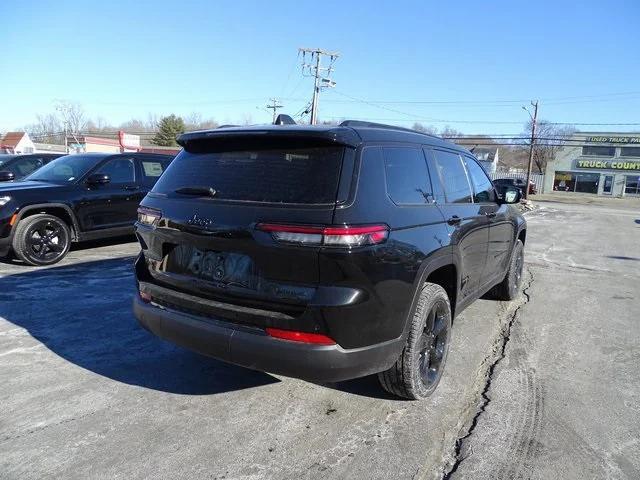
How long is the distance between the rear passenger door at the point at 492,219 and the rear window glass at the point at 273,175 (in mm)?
A: 2137

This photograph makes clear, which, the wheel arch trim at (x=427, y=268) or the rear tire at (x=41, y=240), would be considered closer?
the wheel arch trim at (x=427, y=268)

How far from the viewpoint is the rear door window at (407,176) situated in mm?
3057

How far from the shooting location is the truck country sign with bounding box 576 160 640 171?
57.2 metres

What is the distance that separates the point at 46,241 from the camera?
719 cm

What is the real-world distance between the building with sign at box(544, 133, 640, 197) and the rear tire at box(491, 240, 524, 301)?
57.0 meters

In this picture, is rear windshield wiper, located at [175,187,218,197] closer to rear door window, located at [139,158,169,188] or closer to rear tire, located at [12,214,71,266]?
rear tire, located at [12,214,71,266]

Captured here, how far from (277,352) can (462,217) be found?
6.54 feet

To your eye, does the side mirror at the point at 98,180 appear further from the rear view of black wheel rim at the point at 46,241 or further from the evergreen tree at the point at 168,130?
the evergreen tree at the point at 168,130

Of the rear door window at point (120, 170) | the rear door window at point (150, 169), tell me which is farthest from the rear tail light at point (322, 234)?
the rear door window at point (150, 169)

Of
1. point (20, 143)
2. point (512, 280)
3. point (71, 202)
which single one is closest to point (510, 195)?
point (512, 280)

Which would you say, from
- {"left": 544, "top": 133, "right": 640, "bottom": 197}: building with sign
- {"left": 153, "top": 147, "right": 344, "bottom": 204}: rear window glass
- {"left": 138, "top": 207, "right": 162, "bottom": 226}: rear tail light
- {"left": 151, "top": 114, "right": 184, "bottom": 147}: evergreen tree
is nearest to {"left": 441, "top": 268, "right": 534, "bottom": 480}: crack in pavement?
{"left": 153, "top": 147, "right": 344, "bottom": 204}: rear window glass

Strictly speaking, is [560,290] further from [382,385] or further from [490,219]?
[382,385]

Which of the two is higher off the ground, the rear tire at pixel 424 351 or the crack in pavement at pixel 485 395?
the rear tire at pixel 424 351

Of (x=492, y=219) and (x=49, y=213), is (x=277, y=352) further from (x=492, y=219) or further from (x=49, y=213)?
(x=49, y=213)
